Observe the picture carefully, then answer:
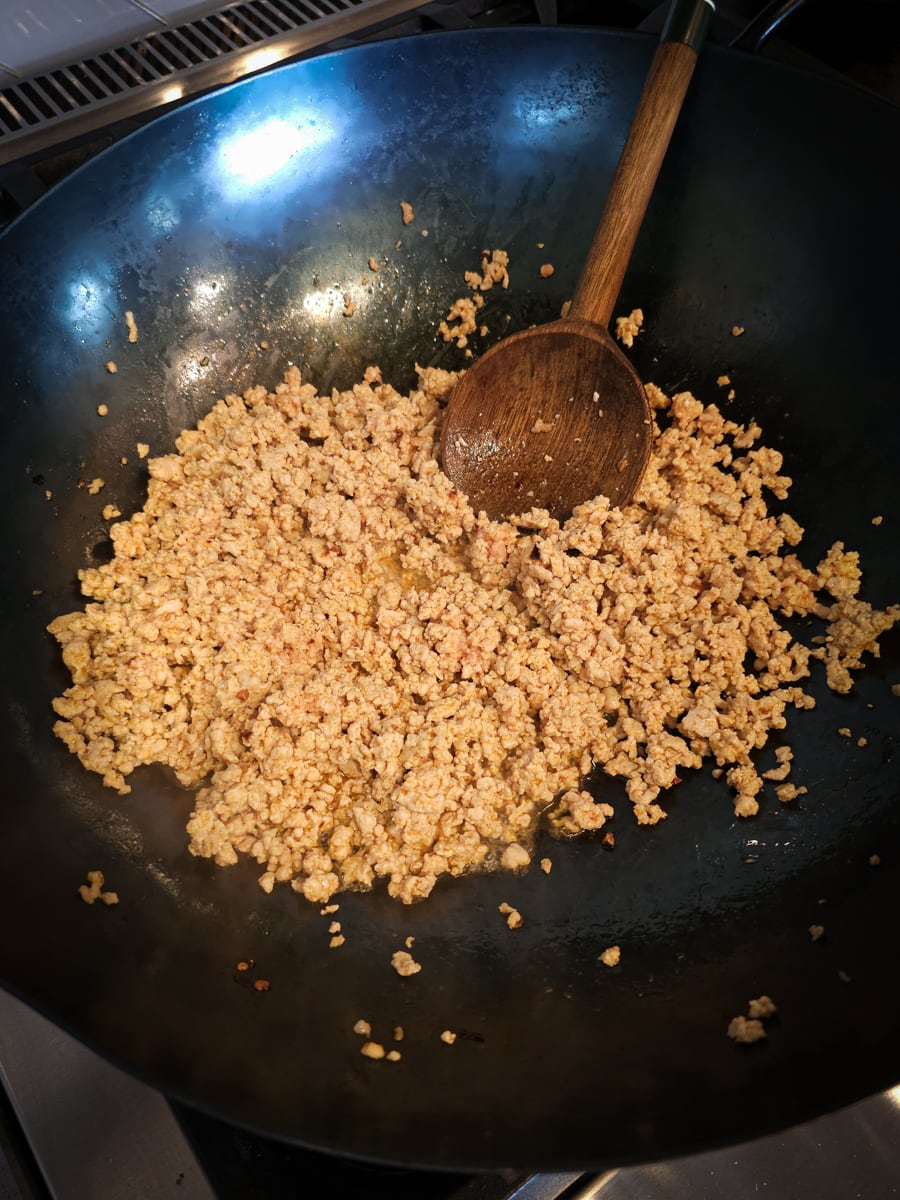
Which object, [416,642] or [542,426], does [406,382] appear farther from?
[416,642]

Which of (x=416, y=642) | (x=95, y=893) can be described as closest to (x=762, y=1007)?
(x=416, y=642)

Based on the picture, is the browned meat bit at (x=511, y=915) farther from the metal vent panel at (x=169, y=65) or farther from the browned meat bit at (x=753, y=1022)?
the metal vent panel at (x=169, y=65)

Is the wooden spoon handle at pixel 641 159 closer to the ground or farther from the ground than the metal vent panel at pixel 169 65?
closer to the ground

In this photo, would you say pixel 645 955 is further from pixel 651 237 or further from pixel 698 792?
pixel 651 237

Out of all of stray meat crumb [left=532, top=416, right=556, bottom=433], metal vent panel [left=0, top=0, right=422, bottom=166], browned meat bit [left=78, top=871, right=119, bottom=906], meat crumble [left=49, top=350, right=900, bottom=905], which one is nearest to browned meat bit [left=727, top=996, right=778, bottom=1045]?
meat crumble [left=49, top=350, right=900, bottom=905]

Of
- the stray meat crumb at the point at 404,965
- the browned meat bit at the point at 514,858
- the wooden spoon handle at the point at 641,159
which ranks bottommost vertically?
the stray meat crumb at the point at 404,965

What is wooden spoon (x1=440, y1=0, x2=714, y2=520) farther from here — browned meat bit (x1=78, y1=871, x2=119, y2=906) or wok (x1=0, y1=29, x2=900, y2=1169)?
browned meat bit (x1=78, y1=871, x2=119, y2=906)

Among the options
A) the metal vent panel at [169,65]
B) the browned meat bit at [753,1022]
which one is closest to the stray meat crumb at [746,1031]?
the browned meat bit at [753,1022]
